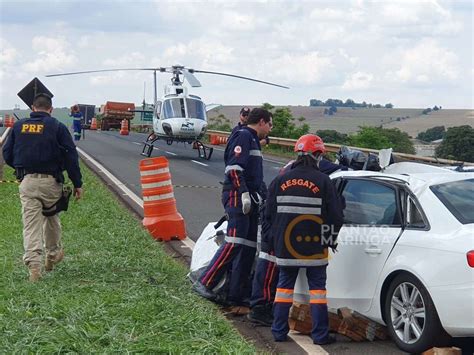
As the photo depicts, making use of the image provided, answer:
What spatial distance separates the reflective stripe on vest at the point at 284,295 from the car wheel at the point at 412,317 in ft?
2.62

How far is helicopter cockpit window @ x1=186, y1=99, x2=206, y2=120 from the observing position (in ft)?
100

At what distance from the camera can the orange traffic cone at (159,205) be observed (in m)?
11.9

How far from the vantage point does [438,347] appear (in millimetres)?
5977

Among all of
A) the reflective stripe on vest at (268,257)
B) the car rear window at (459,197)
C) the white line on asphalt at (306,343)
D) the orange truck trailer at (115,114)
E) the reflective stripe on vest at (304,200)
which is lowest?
the orange truck trailer at (115,114)

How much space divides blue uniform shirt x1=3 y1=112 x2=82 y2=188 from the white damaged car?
295 cm

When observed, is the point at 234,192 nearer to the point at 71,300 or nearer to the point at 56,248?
the point at 71,300

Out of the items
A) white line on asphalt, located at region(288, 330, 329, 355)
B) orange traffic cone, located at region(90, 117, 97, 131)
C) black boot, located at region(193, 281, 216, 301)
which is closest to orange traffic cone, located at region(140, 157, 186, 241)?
black boot, located at region(193, 281, 216, 301)

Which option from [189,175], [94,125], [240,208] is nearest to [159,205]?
[240,208]

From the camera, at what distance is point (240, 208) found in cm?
784

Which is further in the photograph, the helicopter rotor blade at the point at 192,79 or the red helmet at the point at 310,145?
the helicopter rotor blade at the point at 192,79

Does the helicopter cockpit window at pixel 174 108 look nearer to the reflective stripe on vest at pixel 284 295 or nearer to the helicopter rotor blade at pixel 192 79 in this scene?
the helicopter rotor blade at pixel 192 79

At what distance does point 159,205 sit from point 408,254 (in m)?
6.43

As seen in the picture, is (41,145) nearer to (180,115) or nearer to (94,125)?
(180,115)
